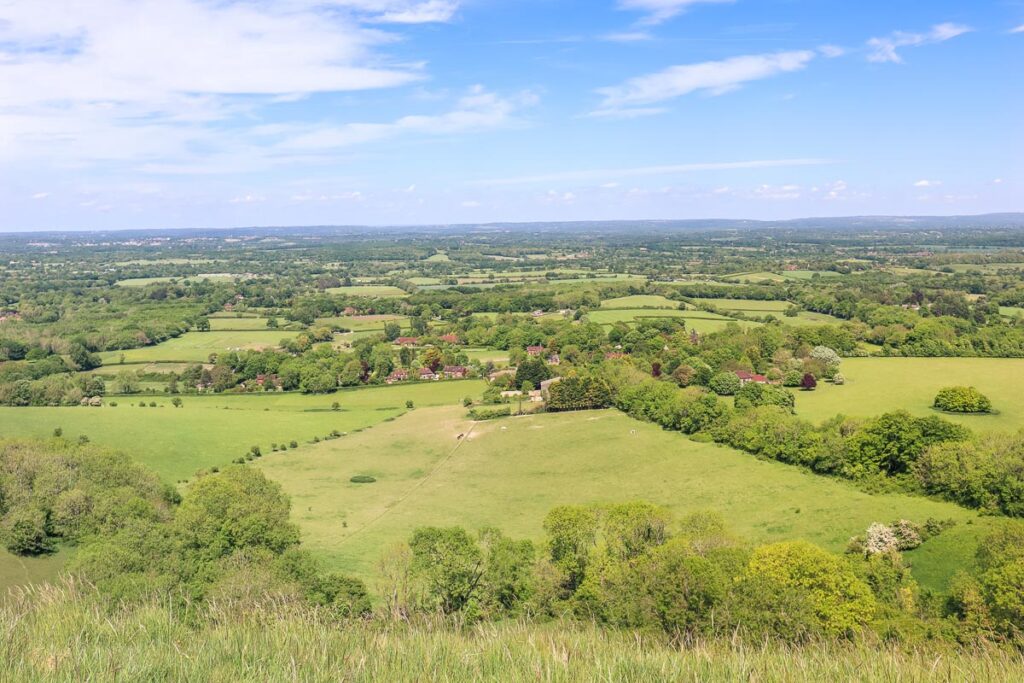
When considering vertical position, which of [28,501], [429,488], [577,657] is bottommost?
[429,488]

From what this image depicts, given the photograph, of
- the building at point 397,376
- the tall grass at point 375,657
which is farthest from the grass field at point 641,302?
the tall grass at point 375,657

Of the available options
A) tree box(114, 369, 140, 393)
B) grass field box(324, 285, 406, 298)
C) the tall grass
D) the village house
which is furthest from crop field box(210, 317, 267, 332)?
the tall grass

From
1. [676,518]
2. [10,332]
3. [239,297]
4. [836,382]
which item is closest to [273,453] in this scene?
[676,518]

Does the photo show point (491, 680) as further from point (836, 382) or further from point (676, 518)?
point (836, 382)

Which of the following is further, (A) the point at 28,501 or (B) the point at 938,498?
(B) the point at 938,498

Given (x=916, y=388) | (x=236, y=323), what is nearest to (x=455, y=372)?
(x=916, y=388)

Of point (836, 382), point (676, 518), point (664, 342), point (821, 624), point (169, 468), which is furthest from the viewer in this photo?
point (664, 342)

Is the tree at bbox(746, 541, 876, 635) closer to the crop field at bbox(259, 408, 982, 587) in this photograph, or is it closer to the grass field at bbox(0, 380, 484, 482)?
the crop field at bbox(259, 408, 982, 587)

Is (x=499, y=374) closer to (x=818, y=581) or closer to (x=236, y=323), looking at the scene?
(x=818, y=581)
